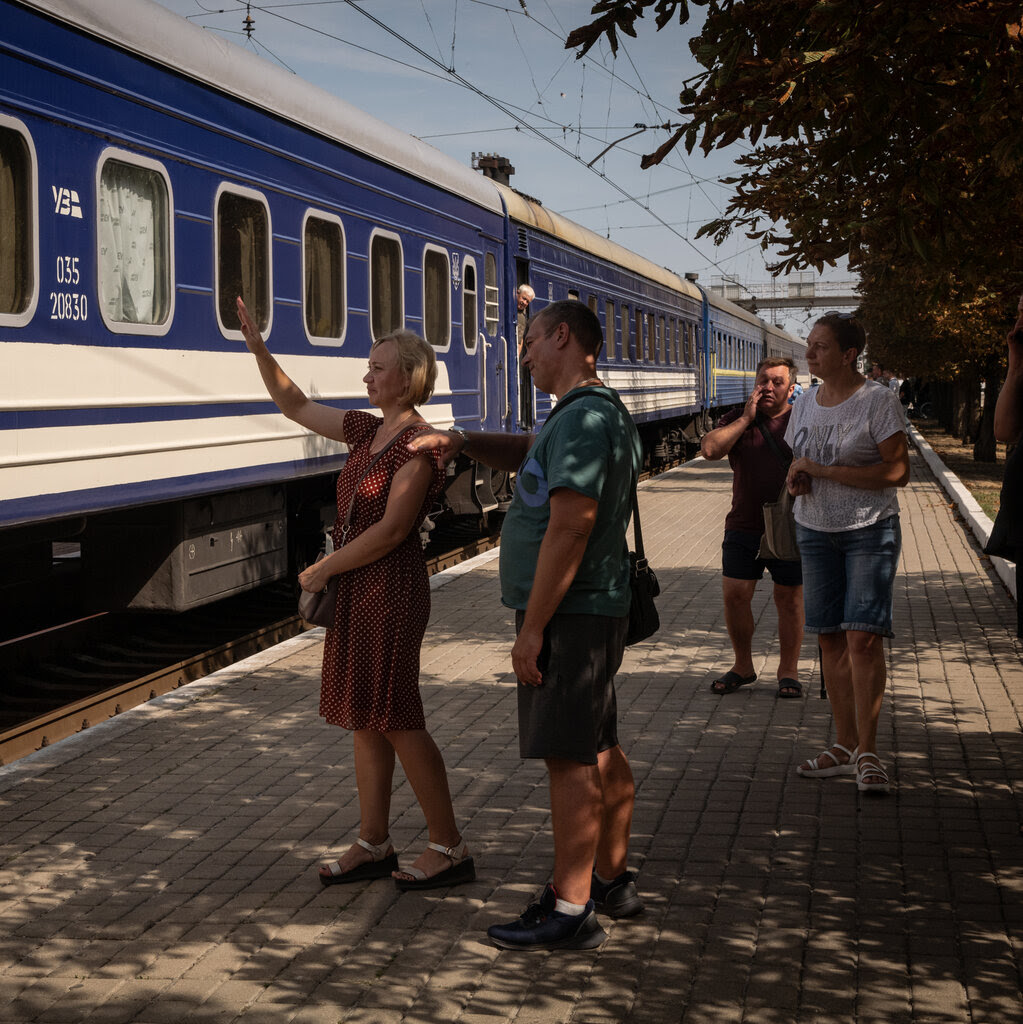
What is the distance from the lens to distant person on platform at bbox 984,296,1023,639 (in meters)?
4.66

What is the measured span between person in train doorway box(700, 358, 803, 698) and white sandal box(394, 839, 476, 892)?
10.1ft

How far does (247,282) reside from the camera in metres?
8.79

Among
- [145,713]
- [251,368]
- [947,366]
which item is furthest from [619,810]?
[947,366]

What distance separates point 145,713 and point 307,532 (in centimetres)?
357

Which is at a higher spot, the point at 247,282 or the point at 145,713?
the point at 247,282

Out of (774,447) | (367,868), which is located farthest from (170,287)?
(367,868)

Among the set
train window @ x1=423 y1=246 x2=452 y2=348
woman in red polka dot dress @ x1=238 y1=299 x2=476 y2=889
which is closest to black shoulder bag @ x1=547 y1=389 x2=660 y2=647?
woman in red polka dot dress @ x1=238 y1=299 x2=476 y2=889

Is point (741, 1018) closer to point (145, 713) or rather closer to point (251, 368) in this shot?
point (145, 713)

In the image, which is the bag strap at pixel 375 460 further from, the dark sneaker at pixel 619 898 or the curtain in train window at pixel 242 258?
the curtain in train window at pixel 242 258

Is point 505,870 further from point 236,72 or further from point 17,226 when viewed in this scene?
point 236,72

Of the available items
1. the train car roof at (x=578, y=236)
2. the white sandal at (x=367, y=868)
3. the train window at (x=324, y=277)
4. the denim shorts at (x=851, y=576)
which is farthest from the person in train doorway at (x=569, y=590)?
the train car roof at (x=578, y=236)

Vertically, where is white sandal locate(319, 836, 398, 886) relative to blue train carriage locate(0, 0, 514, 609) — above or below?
below

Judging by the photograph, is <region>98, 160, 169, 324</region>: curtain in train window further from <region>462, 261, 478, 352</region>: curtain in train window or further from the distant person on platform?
<region>462, 261, 478, 352</region>: curtain in train window

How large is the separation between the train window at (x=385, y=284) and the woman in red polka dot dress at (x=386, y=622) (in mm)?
5949
